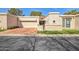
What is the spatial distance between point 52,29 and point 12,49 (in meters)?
2.54

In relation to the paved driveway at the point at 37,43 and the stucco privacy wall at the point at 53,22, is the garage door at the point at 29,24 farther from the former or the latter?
the stucco privacy wall at the point at 53,22

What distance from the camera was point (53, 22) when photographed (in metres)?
9.90

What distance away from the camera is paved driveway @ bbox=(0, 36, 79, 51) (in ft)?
32.2

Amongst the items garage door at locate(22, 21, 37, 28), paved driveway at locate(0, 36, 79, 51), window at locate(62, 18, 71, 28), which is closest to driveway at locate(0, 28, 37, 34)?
garage door at locate(22, 21, 37, 28)

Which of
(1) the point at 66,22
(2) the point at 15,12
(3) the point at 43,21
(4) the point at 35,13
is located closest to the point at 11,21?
(2) the point at 15,12

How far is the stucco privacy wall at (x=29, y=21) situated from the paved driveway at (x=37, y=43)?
29.9 inches

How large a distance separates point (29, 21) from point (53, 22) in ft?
5.16

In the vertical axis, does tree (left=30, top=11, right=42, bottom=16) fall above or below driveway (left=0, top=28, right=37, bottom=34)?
above

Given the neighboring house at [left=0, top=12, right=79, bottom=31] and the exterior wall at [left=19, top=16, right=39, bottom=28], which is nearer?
the neighboring house at [left=0, top=12, right=79, bottom=31]

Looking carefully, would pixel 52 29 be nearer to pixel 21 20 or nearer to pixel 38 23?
pixel 38 23

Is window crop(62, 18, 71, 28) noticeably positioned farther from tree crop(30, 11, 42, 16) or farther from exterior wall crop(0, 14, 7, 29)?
exterior wall crop(0, 14, 7, 29)
